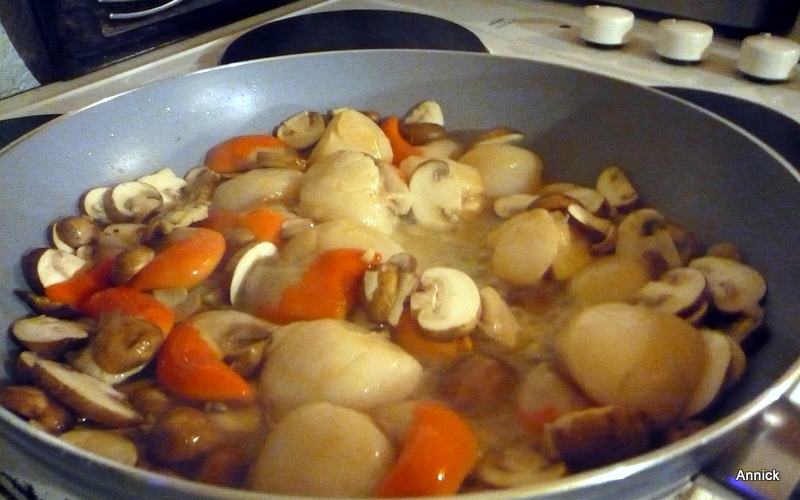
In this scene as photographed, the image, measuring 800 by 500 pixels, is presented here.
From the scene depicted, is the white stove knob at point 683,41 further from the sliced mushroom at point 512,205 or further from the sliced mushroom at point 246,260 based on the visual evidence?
the sliced mushroom at point 246,260

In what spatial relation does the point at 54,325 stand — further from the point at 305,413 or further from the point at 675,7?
the point at 675,7

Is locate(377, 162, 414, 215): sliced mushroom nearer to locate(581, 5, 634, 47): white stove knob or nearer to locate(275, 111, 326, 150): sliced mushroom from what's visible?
locate(275, 111, 326, 150): sliced mushroom

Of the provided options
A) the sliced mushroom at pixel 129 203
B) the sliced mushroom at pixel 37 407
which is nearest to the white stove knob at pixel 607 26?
the sliced mushroom at pixel 129 203

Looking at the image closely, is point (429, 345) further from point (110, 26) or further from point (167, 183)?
point (110, 26)

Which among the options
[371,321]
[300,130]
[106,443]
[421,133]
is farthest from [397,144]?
[106,443]

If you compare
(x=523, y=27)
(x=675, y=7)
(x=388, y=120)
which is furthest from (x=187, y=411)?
(x=675, y=7)

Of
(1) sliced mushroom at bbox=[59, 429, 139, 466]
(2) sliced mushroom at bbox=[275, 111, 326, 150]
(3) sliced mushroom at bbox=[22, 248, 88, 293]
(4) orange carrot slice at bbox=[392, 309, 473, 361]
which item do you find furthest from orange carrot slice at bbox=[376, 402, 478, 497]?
(2) sliced mushroom at bbox=[275, 111, 326, 150]
